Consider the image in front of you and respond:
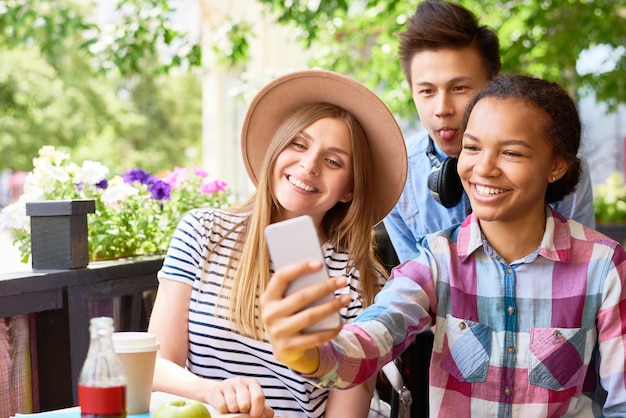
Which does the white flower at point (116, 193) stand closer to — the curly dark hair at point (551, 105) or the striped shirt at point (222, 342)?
the striped shirt at point (222, 342)

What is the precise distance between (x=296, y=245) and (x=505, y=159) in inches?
36.4

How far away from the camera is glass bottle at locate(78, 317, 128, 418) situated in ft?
5.47

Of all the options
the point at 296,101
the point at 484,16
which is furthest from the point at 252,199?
the point at 484,16

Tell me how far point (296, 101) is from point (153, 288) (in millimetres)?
1260

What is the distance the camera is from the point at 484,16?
30.1ft

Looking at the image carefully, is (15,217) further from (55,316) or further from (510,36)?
(510,36)

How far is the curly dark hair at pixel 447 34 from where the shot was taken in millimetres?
3383

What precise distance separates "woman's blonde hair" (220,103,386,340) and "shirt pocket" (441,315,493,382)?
41 cm

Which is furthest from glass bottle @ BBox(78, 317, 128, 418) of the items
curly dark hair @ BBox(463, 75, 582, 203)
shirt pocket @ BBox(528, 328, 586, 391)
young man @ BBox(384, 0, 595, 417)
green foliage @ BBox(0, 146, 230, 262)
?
green foliage @ BBox(0, 146, 230, 262)

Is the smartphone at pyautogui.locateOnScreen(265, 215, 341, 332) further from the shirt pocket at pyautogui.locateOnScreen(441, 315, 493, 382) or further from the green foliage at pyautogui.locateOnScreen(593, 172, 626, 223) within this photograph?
the green foliage at pyautogui.locateOnScreen(593, 172, 626, 223)

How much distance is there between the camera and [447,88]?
10.9ft

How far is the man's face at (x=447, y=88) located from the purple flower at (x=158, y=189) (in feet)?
4.48

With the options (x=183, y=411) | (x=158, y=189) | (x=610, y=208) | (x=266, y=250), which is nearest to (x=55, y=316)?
(x=266, y=250)

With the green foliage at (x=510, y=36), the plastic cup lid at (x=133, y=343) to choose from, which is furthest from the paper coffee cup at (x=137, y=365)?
the green foliage at (x=510, y=36)
